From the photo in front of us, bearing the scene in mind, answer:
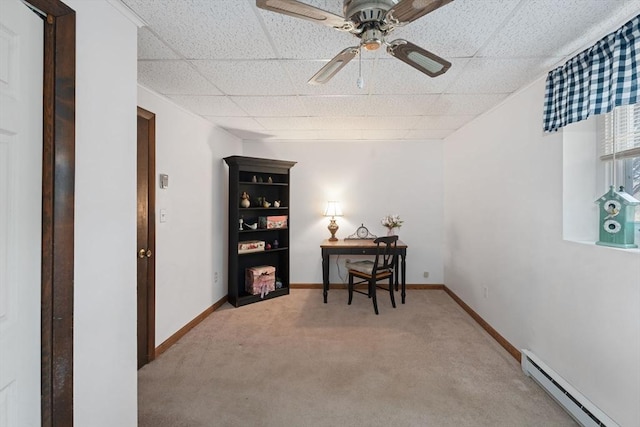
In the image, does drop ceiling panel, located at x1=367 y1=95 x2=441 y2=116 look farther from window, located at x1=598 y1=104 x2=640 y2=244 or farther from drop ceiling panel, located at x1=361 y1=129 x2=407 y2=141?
window, located at x1=598 y1=104 x2=640 y2=244

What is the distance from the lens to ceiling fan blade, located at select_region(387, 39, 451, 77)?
1.33 metres

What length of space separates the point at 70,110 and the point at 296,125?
2.61 metres

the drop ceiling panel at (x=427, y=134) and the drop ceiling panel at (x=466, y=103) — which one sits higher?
the drop ceiling panel at (x=427, y=134)

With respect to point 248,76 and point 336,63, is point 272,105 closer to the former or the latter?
point 248,76

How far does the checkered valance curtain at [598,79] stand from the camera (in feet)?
4.63

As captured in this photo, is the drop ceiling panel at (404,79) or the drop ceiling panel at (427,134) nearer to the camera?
the drop ceiling panel at (404,79)

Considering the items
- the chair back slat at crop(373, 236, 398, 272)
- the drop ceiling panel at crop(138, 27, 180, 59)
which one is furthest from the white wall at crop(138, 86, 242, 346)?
the chair back slat at crop(373, 236, 398, 272)

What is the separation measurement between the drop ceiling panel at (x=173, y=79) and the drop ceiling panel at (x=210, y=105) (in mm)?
121

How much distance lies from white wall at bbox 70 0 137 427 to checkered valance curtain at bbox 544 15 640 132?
2.46 meters

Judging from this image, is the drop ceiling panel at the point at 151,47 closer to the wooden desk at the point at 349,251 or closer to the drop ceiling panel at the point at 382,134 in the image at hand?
the drop ceiling panel at the point at 382,134

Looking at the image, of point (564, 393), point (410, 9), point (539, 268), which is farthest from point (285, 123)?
point (564, 393)

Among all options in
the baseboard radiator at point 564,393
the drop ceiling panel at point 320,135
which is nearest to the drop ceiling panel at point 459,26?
the drop ceiling panel at point 320,135

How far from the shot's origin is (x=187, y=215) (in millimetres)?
2969

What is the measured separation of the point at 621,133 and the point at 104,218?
2839mm
